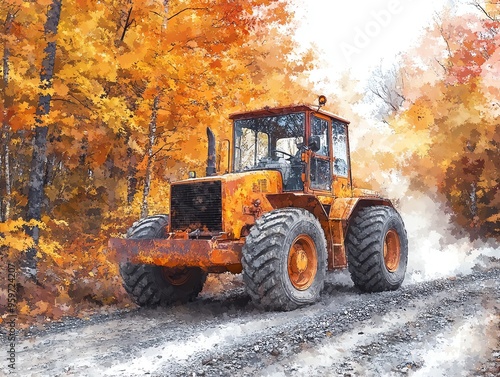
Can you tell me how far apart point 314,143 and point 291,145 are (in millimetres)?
460

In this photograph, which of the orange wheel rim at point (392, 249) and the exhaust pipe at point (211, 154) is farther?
the orange wheel rim at point (392, 249)

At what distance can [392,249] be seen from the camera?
919cm

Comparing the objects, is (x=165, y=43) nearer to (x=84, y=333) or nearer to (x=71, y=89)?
(x=71, y=89)

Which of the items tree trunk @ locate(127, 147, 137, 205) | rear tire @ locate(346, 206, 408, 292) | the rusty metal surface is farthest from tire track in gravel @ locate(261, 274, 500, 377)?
tree trunk @ locate(127, 147, 137, 205)

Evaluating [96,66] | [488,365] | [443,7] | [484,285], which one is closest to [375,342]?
[488,365]

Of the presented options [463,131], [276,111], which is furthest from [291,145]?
[463,131]

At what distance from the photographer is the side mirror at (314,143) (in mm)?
7652

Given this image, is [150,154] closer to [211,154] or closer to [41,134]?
[41,134]

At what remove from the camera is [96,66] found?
8.77m

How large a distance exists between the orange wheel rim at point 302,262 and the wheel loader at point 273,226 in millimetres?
15

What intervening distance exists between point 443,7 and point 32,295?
61.6 feet

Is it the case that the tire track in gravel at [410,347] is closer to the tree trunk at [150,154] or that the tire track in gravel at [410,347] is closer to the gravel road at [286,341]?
the gravel road at [286,341]

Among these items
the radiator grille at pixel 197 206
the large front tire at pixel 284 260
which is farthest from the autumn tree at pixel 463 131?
the radiator grille at pixel 197 206

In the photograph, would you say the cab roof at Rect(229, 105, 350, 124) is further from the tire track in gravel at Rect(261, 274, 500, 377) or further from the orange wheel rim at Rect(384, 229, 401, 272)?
the tire track in gravel at Rect(261, 274, 500, 377)
